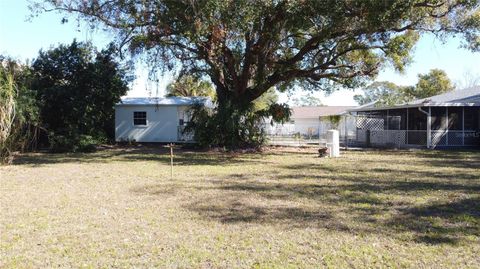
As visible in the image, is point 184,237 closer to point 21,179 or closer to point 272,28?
point 21,179

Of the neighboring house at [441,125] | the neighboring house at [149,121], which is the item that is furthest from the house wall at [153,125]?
the neighboring house at [441,125]

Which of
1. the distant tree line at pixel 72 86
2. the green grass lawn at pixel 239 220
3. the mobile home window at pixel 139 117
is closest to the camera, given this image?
the green grass lawn at pixel 239 220

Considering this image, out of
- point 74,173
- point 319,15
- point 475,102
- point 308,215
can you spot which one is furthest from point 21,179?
point 475,102

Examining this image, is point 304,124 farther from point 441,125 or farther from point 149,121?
point 149,121

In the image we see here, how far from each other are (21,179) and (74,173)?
1.65 metres

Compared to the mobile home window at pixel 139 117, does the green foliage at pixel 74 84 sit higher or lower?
higher

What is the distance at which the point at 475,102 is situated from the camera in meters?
25.7

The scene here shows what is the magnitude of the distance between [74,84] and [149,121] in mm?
5637

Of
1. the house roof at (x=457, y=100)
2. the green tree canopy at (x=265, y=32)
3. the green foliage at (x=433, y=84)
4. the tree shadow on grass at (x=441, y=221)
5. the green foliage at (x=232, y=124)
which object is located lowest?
the tree shadow on grass at (x=441, y=221)

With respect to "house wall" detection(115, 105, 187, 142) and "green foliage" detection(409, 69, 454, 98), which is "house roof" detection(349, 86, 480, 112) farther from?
"green foliage" detection(409, 69, 454, 98)

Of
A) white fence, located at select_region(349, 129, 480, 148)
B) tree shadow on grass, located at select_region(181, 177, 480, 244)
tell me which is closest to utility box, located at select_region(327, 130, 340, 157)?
tree shadow on grass, located at select_region(181, 177, 480, 244)

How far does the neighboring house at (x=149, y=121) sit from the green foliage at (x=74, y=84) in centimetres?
225

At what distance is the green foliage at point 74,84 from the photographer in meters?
24.8

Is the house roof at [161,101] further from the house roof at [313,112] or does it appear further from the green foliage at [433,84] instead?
the green foliage at [433,84]
